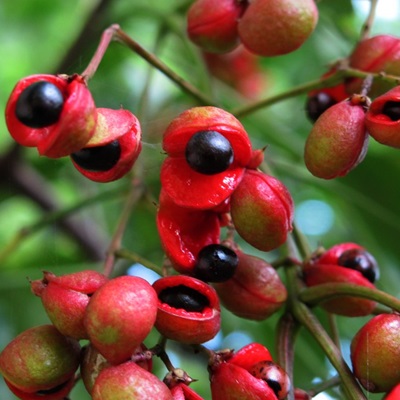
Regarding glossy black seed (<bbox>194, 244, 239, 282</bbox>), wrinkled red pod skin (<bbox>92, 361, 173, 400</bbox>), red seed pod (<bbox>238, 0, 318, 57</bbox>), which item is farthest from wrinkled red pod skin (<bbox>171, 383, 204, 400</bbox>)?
red seed pod (<bbox>238, 0, 318, 57</bbox>)

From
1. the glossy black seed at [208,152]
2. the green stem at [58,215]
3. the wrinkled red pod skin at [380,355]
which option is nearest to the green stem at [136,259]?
the glossy black seed at [208,152]

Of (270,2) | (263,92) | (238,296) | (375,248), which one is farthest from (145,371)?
(263,92)

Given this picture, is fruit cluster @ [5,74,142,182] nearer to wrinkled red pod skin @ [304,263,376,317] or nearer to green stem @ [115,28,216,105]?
green stem @ [115,28,216,105]

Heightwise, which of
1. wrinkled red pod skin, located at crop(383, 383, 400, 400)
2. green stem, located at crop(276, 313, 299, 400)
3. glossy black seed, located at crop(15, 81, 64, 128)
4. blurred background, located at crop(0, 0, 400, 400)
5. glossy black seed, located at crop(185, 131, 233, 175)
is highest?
glossy black seed, located at crop(15, 81, 64, 128)

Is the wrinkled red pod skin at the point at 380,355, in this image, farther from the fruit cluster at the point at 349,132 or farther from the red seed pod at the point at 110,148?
the red seed pod at the point at 110,148

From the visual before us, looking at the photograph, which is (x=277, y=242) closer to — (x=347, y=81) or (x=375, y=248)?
(x=347, y=81)

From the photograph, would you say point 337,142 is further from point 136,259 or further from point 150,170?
point 150,170
